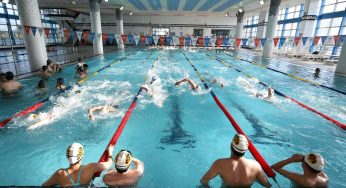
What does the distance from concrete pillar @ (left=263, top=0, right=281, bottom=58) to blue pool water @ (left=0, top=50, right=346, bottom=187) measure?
10119 millimetres

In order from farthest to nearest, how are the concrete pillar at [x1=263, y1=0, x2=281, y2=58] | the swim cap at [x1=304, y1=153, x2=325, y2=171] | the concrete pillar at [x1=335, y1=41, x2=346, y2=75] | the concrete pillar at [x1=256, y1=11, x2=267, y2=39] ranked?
the concrete pillar at [x1=256, y1=11, x2=267, y2=39], the concrete pillar at [x1=263, y1=0, x2=281, y2=58], the concrete pillar at [x1=335, y1=41, x2=346, y2=75], the swim cap at [x1=304, y1=153, x2=325, y2=171]

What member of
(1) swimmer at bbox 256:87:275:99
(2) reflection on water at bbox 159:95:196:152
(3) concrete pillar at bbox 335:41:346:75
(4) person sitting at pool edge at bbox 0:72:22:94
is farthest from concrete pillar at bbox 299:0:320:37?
(4) person sitting at pool edge at bbox 0:72:22:94

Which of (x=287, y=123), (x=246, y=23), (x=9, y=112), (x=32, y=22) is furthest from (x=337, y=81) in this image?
(x=246, y=23)

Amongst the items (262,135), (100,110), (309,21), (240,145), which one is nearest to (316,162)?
(240,145)

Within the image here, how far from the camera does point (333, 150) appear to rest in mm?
3752

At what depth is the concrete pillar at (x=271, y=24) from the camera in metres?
15.2

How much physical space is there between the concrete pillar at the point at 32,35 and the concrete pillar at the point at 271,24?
14.9m

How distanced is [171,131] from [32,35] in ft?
26.4

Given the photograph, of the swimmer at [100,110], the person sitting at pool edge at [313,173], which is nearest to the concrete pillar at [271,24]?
the swimmer at [100,110]

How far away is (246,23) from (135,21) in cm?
1708

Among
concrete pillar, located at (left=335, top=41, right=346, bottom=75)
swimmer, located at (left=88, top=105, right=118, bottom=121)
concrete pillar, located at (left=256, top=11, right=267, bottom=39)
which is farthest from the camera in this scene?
concrete pillar, located at (left=256, top=11, right=267, bottom=39)

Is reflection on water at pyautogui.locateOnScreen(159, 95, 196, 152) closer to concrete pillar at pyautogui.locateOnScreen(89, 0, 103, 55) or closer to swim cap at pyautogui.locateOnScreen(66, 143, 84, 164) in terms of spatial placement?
swim cap at pyautogui.locateOnScreen(66, 143, 84, 164)

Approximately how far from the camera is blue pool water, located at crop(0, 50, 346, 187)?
325cm

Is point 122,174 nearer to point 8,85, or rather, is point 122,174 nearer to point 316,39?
point 8,85
